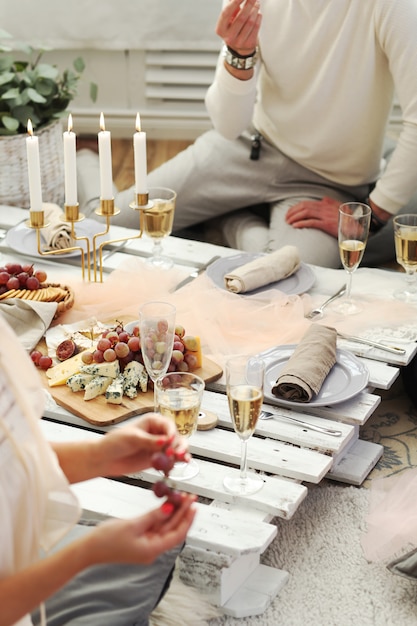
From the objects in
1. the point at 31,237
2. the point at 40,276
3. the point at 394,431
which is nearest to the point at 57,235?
the point at 31,237

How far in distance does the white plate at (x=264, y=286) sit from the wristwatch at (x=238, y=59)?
23.6 inches

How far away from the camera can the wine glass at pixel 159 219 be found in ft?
7.57

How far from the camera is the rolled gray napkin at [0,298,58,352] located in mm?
2012

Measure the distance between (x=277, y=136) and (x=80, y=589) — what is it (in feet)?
6.04

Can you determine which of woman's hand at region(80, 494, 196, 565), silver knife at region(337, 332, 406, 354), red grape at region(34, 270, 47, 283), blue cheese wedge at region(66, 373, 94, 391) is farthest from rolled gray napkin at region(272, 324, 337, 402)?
woman's hand at region(80, 494, 196, 565)

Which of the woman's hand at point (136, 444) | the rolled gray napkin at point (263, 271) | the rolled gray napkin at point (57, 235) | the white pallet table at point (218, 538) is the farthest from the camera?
the rolled gray napkin at point (57, 235)

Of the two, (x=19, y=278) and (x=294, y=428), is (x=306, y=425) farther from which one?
(x=19, y=278)

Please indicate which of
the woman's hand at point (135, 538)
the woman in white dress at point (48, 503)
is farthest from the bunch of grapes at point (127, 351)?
the woman's hand at point (135, 538)

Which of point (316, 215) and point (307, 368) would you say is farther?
point (316, 215)

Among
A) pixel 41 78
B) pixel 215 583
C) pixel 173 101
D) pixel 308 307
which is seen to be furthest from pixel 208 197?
pixel 215 583

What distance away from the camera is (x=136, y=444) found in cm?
117

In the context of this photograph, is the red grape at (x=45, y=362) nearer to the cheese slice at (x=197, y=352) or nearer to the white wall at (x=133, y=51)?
the cheese slice at (x=197, y=352)

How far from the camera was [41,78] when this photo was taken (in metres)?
3.03

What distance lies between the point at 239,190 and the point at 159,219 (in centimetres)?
74
